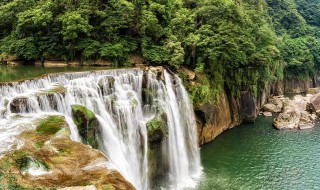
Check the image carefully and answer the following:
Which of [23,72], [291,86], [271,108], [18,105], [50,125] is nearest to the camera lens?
[50,125]

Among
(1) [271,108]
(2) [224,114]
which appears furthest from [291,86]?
(2) [224,114]

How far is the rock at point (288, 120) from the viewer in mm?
29750

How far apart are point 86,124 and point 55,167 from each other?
6558 mm

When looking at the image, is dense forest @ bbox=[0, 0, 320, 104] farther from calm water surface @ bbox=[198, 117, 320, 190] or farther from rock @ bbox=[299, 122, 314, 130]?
rock @ bbox=[299, 122, 314, 130]

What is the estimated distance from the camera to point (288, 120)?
30.4m

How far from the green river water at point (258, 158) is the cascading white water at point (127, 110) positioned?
193 cm

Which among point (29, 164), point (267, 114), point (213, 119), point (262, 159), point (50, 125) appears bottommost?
point (262, 159)

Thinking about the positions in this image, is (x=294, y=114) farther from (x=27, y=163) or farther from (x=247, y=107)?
(x=27, y=163)

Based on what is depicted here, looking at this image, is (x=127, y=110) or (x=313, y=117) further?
(x=313, y=117)

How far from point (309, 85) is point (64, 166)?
5454cm

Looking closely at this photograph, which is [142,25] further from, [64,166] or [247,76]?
[64,166]

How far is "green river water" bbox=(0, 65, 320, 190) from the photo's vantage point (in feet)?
61.8

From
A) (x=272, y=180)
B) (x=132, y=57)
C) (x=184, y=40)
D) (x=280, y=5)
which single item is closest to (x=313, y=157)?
(x=272, y=180)

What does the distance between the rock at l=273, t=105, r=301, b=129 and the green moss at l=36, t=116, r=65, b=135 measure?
23.7 m
